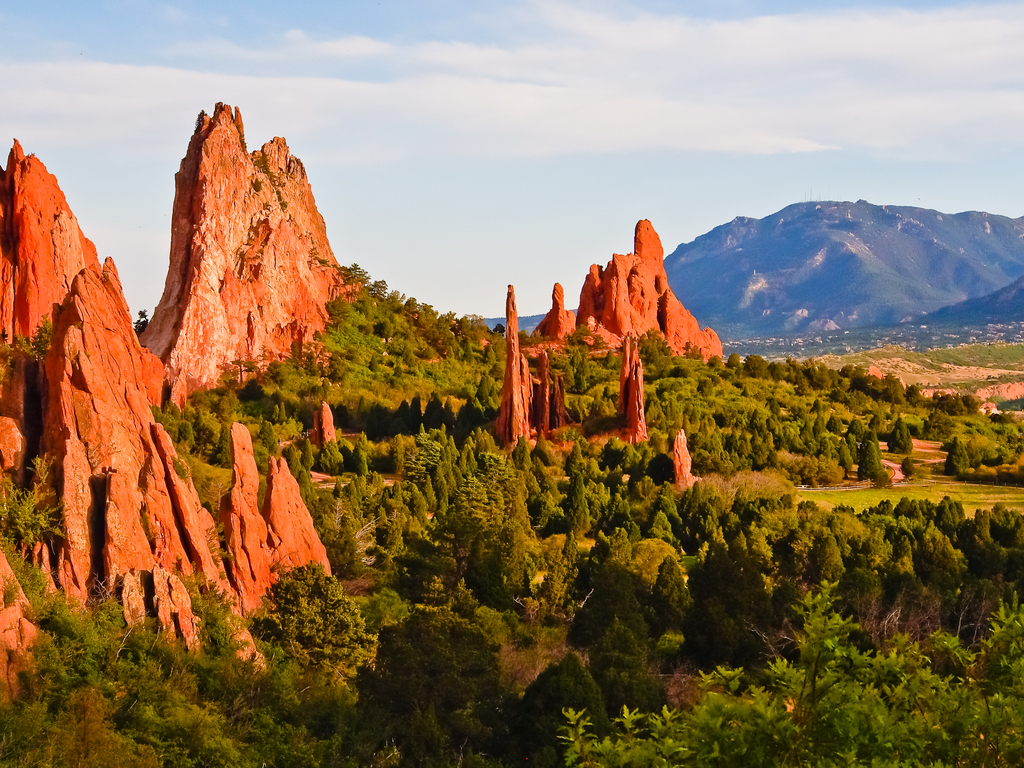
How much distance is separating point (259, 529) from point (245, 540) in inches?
28.3

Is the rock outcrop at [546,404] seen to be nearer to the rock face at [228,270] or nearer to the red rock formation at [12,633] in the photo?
the rock face at [228,270]

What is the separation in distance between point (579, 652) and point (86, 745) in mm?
15362

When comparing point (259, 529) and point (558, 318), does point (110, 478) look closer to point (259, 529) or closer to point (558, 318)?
point (259, 529)

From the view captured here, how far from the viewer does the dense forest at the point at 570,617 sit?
16609mm

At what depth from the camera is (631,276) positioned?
99438 millimetres

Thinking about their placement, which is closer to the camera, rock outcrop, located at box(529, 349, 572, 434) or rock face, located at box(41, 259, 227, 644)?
rock face, located at box(41, 259, 227, 644)

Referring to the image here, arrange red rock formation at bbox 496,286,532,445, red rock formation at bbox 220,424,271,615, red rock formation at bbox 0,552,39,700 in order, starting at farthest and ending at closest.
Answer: red rock formation at bbox 496,286,532,445 → red rock formation at bbox 220,424,271,615 → red rock formation at bbox 0,552,39,700

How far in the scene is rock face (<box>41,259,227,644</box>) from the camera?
26.3 meters

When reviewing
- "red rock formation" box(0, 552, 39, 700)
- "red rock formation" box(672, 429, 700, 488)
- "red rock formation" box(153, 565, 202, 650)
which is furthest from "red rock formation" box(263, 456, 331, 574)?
"red rock formation" box(672, 429, 700, 488)

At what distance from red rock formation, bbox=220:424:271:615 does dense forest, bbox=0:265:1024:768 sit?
0.58 m

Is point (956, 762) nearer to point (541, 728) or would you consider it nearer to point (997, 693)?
point (997, 693)

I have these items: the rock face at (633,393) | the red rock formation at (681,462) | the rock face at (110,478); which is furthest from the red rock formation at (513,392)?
the rock face at (110,478)

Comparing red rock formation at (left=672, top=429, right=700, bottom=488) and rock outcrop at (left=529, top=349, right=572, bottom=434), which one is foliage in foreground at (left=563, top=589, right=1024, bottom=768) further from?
rock outcrop at (left=529, top=349, right=572, bottom=434)

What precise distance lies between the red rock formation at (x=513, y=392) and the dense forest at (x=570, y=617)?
51.5 inches
